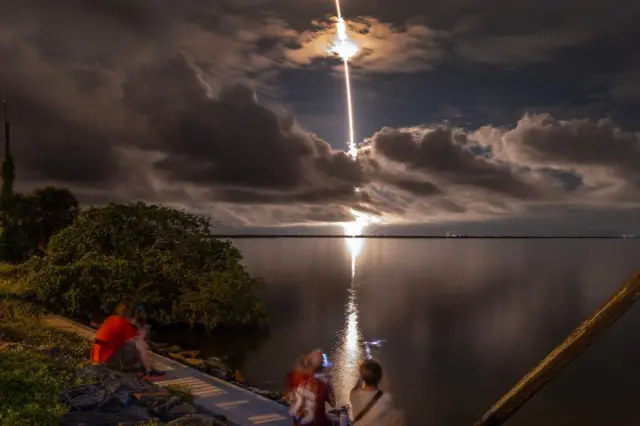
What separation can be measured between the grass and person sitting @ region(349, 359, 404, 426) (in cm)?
485

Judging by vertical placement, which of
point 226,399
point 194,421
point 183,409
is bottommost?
point 226,399

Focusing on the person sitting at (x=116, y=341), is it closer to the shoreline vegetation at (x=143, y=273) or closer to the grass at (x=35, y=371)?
the grass at (x=35, y=371)

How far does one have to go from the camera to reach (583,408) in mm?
27203

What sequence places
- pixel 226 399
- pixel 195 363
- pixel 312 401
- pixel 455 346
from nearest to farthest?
1. pixel 312 401
2. pixel 226 399
3. pixel 195 363
4. pixel 455 346

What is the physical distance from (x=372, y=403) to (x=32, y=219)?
188 ft

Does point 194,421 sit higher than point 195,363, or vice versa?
point 194,421

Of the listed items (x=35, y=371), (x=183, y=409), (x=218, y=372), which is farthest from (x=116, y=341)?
(x=218, y=372)

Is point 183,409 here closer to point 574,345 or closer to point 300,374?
point 300,374

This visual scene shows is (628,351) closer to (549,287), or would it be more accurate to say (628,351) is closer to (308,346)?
(308,346)

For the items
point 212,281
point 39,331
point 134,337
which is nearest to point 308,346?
point 212,281

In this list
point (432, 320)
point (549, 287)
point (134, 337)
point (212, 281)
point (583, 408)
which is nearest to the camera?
point (134, 337)

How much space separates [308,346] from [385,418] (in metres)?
→ 32.5

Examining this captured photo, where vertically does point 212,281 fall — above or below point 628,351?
above

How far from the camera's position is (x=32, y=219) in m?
55.9
